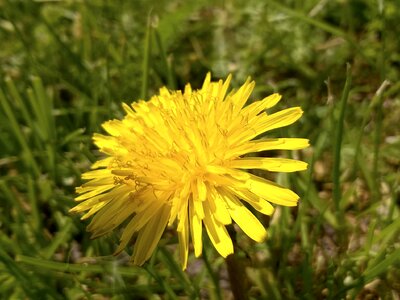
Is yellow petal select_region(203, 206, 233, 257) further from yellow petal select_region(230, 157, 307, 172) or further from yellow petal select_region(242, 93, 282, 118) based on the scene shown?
yellow petal select_region(242, 93, 282, 118)

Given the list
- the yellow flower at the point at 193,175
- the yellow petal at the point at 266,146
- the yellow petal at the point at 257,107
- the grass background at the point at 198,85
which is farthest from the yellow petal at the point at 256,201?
the grass background at the point at 198,85

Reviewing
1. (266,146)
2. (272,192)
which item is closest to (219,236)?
(272,192)

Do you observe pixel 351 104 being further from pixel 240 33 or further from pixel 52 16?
pixel 52 16

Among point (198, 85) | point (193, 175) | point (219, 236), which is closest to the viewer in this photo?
point (219, 236)

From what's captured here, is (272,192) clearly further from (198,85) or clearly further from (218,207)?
(198,85)

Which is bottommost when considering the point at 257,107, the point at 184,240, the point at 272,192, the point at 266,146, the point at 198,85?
the point at 184,240

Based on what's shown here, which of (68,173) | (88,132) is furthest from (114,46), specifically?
(68,173)
